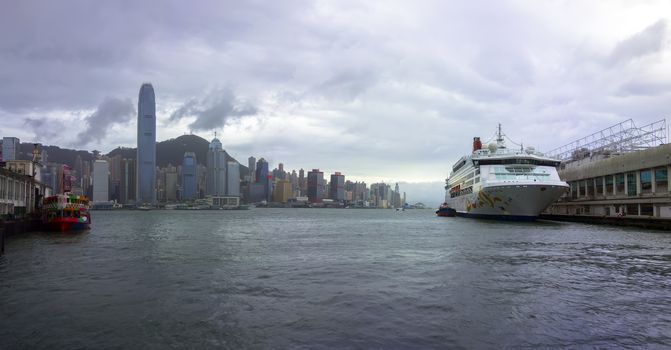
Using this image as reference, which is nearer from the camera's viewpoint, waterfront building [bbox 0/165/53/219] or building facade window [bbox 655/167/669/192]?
waterfront building [bbox 0/165/53/219]

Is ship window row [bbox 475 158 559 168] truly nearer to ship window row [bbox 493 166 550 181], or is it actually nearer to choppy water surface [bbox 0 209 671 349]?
ship window row [bbox 493 166 550 181]

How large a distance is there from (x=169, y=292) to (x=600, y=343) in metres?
16.2

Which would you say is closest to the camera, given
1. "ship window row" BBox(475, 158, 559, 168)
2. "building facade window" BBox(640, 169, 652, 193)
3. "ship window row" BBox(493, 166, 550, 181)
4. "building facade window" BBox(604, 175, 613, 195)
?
"building facade window" BBox(640, 169, 652, 193)

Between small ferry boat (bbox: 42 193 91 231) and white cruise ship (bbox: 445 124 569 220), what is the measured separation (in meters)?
67.6

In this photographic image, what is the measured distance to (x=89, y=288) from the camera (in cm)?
2009

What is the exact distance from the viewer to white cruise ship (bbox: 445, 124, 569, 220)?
72.0 metres

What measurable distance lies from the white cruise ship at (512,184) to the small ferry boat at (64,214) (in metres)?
67.6

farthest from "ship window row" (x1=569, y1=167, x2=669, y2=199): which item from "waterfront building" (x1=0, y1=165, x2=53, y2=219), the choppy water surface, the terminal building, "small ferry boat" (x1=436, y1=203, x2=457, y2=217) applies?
"waterfront building" (x1=0, y1=165, x2=53, y2=219)

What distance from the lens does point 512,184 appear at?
72.4m

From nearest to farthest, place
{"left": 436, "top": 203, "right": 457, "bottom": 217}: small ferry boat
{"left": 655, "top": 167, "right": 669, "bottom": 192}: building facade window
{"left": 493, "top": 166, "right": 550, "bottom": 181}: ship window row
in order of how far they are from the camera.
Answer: {"left": 655, "top": 167, "right": 669, "bottom": 192}: building facade window
{"left": 493, "top": 166, "right": 550, "bottom": 181}: ship window row
{"left": 436, "top": 203, "right": 457, "bottom": 217}: small ferry boat

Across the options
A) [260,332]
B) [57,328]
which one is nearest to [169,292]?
[57,328]

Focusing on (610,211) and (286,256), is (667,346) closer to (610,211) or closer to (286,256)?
(286,256)

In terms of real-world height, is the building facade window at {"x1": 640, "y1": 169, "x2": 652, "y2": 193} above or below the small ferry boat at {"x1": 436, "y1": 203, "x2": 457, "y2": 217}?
above

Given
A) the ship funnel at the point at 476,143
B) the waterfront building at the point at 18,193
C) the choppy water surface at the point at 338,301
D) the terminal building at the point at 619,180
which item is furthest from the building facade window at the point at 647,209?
the waterfront building at the point at 18,193
